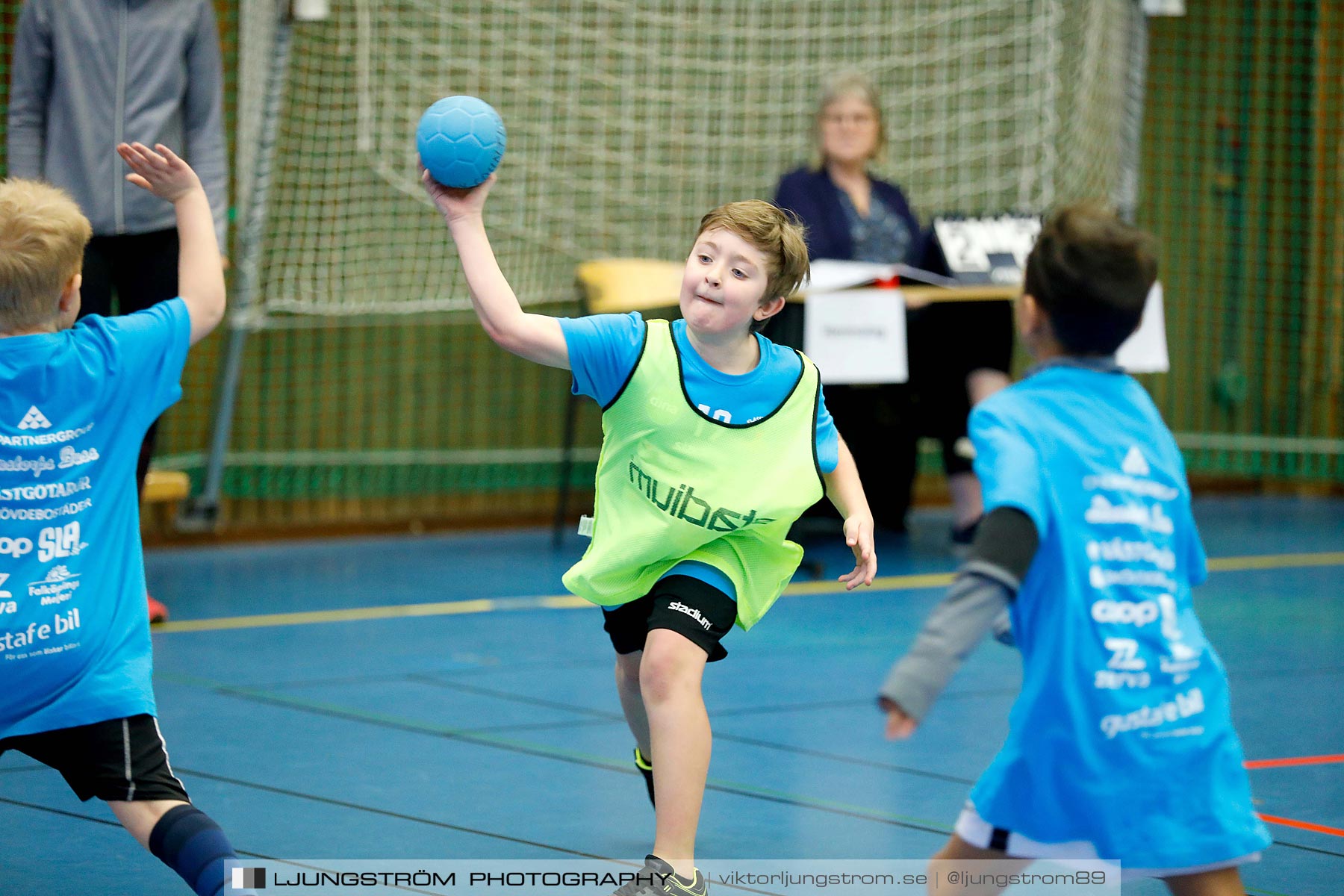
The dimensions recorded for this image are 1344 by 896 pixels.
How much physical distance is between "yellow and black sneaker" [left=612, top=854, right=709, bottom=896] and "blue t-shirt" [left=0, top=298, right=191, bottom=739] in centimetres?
74

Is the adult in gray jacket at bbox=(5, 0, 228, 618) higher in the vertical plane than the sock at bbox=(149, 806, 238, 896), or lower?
higher

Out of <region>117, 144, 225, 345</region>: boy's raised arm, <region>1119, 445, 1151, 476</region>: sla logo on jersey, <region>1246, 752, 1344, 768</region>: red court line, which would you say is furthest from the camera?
<region>1246, 752, 1344, 768</region>: red court line

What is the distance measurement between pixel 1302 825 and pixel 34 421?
2.27 m

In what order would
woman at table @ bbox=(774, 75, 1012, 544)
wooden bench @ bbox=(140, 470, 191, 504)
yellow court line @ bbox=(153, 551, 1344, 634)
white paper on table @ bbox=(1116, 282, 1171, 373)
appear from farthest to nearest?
wooden bench @ bbox=(140, 470, 191, 504) → white paper on table @ bbox=(1116, 282, 1171, 373) → woman at table @ bbox=(774, 75, 1012, 544) → yellow court line @ bbox=(153, 551, 1344, 634)

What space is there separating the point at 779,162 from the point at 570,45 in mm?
1190

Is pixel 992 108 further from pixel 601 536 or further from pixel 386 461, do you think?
pixel 601 536

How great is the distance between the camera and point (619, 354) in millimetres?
→ 2668

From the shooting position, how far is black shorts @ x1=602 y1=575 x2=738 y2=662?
2.61 metres

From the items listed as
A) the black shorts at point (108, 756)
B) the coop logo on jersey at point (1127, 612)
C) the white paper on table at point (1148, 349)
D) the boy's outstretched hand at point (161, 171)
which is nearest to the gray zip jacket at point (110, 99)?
the boy's outstretched hand at point (161, 171)

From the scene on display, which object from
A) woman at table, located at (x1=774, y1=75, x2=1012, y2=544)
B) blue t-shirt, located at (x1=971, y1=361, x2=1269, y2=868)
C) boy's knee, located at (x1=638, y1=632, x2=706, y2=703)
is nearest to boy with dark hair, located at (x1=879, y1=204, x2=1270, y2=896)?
blue t-shirt, located at (x1=971, y1=361, x2=1269, y2=868)

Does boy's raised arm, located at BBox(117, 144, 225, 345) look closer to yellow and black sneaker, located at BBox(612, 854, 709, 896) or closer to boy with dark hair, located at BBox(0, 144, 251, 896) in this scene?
→ boy with dark hair, located at BBox(0, 144, 251, 896)

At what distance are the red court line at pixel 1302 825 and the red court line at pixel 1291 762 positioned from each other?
0.38m

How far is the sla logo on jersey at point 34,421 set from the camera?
221cm

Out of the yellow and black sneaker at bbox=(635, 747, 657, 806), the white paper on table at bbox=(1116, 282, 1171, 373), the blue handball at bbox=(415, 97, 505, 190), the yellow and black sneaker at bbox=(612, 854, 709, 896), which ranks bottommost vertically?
the yellow and black sneaker at bbox=(612, 854, 709, 896)
